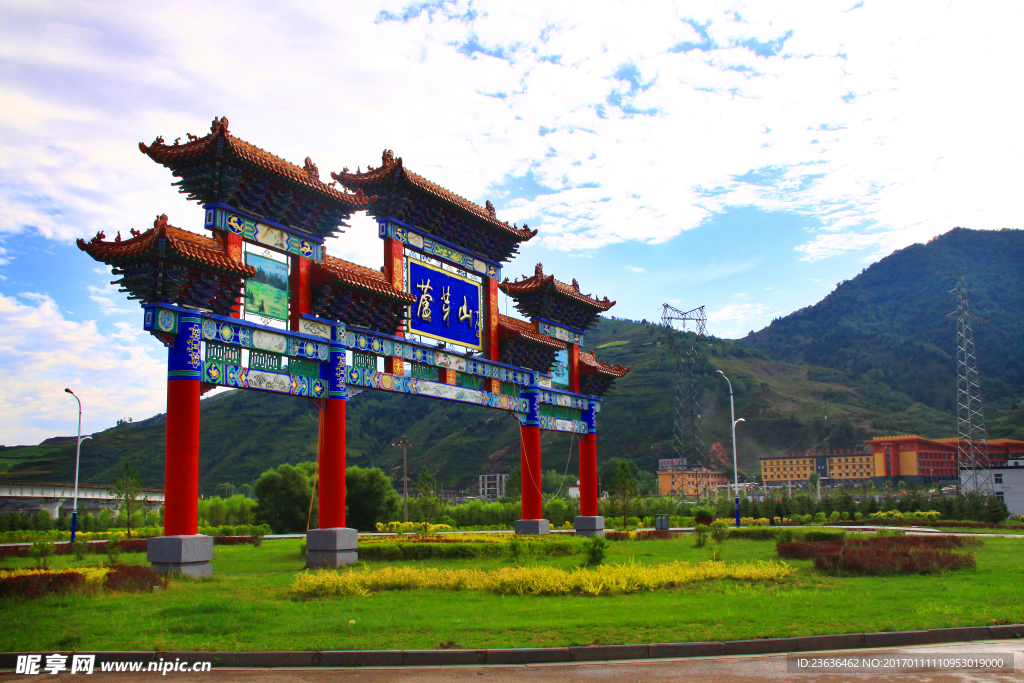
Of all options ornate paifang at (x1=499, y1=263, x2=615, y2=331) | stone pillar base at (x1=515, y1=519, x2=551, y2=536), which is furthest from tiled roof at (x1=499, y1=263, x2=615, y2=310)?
stone pillar base at (x1=515, y1=519, x2=551, y2=536)

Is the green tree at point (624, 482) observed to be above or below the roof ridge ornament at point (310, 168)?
below

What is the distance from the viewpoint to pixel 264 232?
814 inches

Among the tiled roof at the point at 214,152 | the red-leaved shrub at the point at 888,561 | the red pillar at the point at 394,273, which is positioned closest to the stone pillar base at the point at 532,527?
the red pillar at the point at 394,273

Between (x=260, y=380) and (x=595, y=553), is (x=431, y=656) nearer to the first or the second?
(x=595, y=553)

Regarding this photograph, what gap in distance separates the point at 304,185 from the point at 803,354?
186m

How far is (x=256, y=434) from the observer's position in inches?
4929

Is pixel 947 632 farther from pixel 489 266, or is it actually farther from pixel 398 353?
pixel 489 266

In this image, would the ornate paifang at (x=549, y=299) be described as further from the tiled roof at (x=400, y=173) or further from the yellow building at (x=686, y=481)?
the yellow building at (x=686, y=481)

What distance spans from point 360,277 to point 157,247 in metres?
6.46

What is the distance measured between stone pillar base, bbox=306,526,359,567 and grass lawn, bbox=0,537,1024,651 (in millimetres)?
4216

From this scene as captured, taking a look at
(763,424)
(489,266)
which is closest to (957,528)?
(489,266)

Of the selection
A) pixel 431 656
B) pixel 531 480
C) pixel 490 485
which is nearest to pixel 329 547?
pixel 531 480

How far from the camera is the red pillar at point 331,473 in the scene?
846 inches

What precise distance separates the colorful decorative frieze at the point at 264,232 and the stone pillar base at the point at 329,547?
807 centimetres
